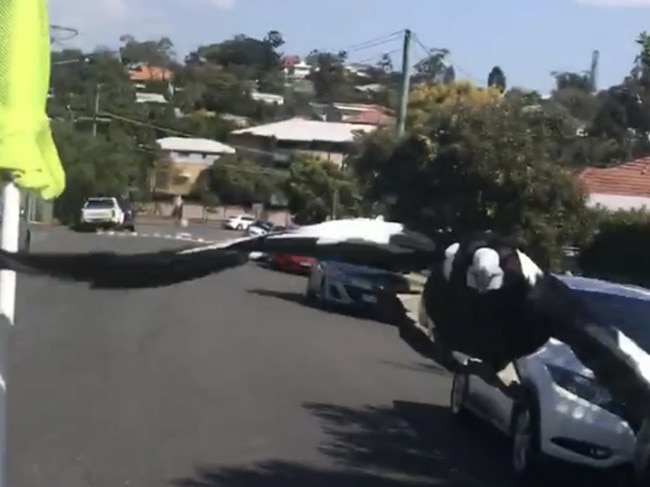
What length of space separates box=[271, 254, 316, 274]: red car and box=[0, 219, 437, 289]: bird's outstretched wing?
2 centimetres

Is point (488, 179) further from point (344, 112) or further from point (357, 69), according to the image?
point (344, 112)

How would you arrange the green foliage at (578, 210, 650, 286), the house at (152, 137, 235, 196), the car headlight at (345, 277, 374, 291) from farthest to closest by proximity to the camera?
the green foliage at (578, 210, 650, 286) < the house at (152, 137, 235, 196) < the car headlight at (345, 277, 374, 291)

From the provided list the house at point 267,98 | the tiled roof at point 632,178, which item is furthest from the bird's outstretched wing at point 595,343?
the tiled roof at point 632,178

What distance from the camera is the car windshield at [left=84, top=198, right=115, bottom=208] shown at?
4896 mm

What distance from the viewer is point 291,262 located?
159 cm

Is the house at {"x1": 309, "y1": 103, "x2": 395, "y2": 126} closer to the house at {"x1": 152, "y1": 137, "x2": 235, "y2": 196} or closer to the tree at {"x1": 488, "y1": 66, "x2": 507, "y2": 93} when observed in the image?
the house at {"x1": 152, "y1": 137, "x2": 235, "y2": 196}

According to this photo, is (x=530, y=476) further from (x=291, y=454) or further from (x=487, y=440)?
(x=291, y=454)

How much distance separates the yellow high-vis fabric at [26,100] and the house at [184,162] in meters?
2.75

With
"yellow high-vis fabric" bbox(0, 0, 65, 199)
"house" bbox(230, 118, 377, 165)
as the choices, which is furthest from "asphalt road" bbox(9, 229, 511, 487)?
"yellow high-vis fabric" bbox(0, 0, 65, 199)

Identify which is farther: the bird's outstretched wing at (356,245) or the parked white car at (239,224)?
the parked white car at (239,224)

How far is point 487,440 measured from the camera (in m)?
9.98

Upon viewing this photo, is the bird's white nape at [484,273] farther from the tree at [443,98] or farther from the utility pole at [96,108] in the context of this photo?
the utility pole at [96,108]

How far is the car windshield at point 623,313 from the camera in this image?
4.90 ft

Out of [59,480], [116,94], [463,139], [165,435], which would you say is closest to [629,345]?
[463,139]
